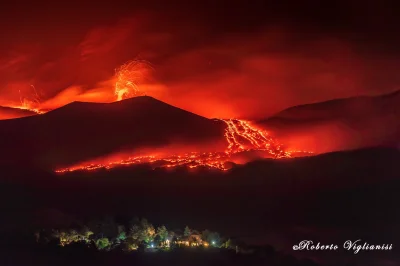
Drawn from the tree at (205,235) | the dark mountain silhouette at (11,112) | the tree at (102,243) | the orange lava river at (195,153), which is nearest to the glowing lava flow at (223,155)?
the orange lava river at (195,153)

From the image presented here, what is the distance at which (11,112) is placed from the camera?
1004 cm

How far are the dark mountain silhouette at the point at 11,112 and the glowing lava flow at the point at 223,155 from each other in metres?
1.57

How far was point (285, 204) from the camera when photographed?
8570 mm

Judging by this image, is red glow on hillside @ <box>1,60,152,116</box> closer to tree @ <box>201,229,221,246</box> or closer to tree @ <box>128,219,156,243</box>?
tree @ <box>128,219,156,243</box>

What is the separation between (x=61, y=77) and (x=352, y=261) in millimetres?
5875

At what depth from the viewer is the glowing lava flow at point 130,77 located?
31.8 feet

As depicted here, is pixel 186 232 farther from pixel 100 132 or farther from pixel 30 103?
pixel 30 103

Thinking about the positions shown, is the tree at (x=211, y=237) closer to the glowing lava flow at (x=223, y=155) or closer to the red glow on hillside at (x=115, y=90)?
the glowing lava flow at (x=223, y=155)

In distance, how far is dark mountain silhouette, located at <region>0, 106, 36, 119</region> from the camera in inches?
392

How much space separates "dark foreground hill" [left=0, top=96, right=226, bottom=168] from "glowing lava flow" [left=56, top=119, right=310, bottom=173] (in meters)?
0.20

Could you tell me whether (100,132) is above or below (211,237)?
above

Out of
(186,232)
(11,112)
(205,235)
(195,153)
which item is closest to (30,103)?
(11,112)

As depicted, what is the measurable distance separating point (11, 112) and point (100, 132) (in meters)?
1.89

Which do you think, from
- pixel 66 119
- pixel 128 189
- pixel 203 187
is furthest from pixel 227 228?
pixel 66 119
